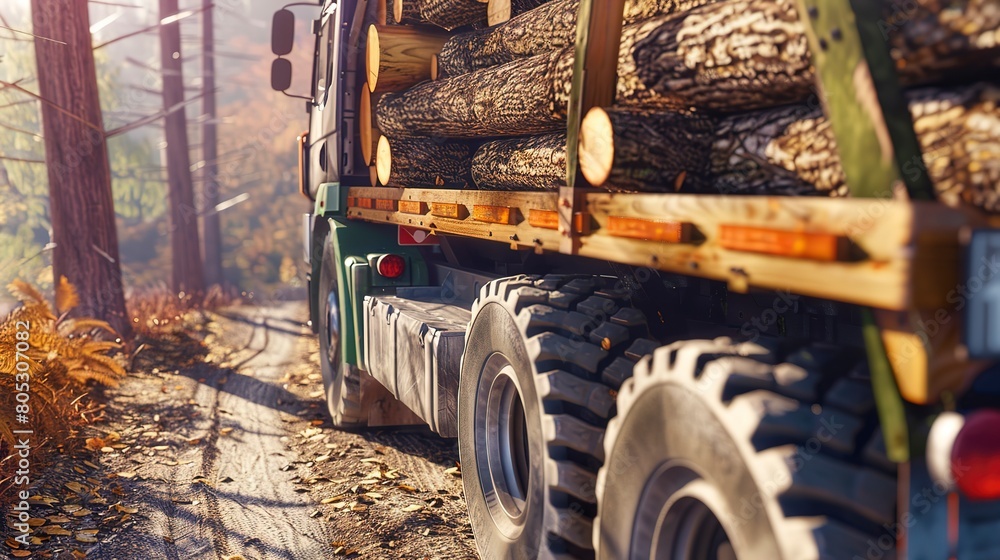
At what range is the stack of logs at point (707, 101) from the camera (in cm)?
196

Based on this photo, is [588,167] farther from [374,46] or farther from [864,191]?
[374,46]

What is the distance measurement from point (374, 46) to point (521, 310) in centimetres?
340

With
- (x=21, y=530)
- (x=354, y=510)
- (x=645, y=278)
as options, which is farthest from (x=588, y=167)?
(x=21, y=530)

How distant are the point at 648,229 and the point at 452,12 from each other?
3.79m

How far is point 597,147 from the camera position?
2.92 m

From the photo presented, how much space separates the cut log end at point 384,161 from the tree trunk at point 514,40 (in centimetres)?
69

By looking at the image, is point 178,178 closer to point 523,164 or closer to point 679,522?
point 523,164

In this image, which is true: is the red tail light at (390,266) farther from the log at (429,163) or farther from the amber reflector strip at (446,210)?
the amber reflector strip at (446,210)

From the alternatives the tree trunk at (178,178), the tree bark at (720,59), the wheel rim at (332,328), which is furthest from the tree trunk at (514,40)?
the tree trunk at (178,178)

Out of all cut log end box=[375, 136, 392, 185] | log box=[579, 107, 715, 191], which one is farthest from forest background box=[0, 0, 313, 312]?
log box=[579, 107, 715, 191]

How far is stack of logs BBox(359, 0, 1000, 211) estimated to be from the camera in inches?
77.2

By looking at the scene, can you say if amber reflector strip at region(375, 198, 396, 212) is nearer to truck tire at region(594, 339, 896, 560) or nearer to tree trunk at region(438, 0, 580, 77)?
tree trunk at region(438, 0, 580, 77)

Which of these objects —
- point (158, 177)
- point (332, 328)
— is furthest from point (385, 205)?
point (158, 177)

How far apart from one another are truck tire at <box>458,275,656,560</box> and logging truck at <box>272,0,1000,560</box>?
13 mm
